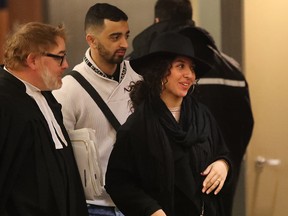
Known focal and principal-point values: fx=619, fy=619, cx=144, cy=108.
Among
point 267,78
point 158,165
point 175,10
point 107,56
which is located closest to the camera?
point 158,165

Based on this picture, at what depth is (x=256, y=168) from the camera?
323 cm

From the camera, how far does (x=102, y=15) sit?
299 centimetres

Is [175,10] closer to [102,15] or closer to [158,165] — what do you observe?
[102,15]

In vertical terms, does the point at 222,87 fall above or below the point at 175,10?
below

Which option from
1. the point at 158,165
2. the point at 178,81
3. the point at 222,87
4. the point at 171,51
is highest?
the point at 171,51

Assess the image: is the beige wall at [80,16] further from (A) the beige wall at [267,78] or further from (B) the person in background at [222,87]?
(A) the beige wall at [267,78]

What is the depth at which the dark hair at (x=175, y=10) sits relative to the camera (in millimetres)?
3049

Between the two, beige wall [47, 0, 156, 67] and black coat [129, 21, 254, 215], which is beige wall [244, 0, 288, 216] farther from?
beige wall [47, 0, 156, 67]

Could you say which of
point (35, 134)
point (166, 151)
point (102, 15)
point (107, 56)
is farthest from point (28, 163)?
point (102, 15)

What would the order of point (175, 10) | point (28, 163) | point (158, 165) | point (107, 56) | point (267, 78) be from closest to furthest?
point (28, 163), point (158, 165), point (107, 56), point (175, 10), point (267, 78)

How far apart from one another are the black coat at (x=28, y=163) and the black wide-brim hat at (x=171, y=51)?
47cm

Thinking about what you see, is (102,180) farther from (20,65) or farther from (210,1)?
(210,1)

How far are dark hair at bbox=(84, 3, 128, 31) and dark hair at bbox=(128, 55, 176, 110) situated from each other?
1.75 ft

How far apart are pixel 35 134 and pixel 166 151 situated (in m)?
0.50
